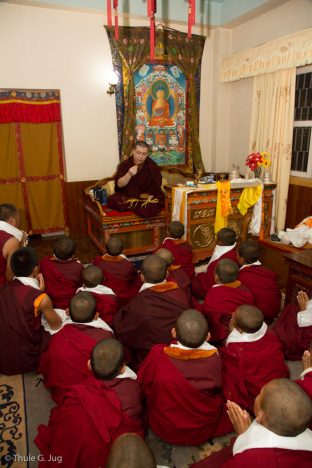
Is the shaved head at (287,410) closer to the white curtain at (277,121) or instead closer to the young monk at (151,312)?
the young monk at (151,312)

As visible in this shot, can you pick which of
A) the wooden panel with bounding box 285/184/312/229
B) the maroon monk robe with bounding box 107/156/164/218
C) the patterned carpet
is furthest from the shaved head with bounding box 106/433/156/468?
the wooden panel with bounding box 285/184/312/229

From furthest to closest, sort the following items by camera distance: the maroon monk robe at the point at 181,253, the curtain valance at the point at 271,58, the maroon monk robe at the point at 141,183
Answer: the maroon monk robe at the point at 141,183
the curtain valance at the point at 271,58
the maroon monk robe at the point at 181,253

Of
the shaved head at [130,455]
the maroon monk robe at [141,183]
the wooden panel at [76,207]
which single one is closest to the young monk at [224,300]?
the shaved head at [130,455]

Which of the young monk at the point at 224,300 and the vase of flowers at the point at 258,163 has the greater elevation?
the vase of flowers at the point at 258,163

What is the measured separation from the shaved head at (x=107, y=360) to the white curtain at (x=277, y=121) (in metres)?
4.52

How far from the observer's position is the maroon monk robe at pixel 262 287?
2963mm

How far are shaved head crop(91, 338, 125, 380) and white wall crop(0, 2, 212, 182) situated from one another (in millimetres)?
4632

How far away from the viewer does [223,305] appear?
2635 millimetres

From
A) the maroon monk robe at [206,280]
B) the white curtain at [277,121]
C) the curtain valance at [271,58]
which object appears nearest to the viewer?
the maroon monk robe at [206,280]

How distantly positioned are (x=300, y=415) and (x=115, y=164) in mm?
5374

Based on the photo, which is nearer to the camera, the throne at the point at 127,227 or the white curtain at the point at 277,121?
the throne at the point at 127,227

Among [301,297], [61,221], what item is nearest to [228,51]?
[61,221]

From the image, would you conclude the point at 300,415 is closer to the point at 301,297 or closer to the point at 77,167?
the point at 301,297

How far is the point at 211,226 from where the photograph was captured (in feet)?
15.0
